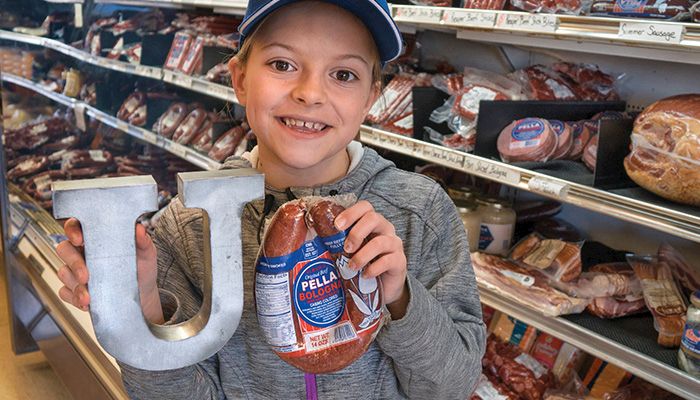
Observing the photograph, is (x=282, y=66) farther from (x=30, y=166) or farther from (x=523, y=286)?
(x=30, y=166)

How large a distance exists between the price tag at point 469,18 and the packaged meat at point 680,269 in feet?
2.77

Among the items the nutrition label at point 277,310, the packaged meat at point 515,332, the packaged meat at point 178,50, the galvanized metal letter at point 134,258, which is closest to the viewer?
the galvanized metal letter at point 134,258

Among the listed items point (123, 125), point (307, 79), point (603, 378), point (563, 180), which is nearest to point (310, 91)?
point (307, 79)

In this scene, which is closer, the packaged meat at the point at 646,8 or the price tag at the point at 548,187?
the packaged meat at the point at 646,8

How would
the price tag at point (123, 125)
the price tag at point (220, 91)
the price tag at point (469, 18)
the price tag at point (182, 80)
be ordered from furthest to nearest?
the price tag at point (123, 125), the price tag at point (182, 80), the price tag at point (220, 91), the price tag at point (469, 18)

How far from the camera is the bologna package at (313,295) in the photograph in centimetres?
74

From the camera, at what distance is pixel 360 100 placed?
3.27 feet

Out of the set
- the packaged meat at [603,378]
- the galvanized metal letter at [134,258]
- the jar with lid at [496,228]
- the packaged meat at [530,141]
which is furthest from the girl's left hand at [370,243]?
the packaged meat at [603,378]

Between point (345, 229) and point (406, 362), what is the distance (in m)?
0.29

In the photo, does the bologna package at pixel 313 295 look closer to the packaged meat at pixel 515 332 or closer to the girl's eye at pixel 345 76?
the girl's eye at pixel 345 76

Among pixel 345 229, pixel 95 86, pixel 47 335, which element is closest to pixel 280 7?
pixel 345 229

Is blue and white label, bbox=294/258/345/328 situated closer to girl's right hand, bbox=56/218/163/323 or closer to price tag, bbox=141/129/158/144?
girl's right hand, bbox=56/218/163/323

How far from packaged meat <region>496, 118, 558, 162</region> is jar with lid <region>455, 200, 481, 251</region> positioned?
0.28 meters

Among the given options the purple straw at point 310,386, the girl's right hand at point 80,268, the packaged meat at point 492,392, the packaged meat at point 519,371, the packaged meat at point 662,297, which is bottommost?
the packaged meat at point 492,392
